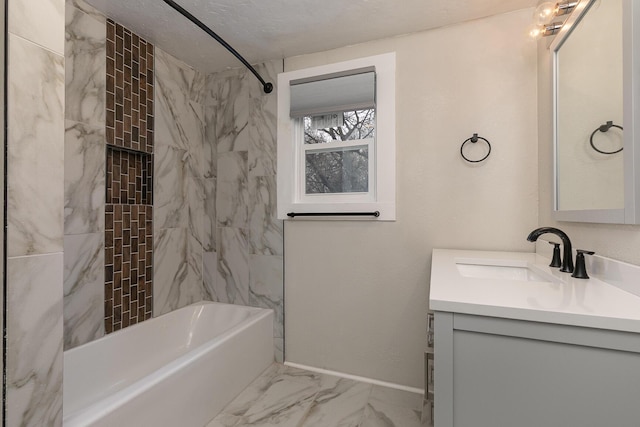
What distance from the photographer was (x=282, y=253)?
2.17 metres

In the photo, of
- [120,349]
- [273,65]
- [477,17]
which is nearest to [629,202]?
[477,17]

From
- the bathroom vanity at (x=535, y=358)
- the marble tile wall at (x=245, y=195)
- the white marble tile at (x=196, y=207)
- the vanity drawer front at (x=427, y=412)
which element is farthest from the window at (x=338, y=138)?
the bathroom vanity at (x=535, y=358)

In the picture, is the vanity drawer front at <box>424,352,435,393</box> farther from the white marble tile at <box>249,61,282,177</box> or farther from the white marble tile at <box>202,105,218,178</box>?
the white marble tile at <box>202,105,218,178</box>

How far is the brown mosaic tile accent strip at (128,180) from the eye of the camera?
1764 mm

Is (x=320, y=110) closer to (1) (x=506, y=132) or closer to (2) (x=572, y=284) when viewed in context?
(1) (x=506, y=132)

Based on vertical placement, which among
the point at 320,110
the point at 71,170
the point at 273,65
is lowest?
the point at 71,170

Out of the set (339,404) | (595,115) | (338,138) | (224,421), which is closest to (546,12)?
(595,115)

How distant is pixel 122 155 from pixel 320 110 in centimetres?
132

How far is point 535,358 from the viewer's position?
686mm

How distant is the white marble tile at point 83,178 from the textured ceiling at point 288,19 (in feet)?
2.41

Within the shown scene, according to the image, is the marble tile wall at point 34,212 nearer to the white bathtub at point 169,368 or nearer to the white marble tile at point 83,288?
the white bathtub at point 169,368

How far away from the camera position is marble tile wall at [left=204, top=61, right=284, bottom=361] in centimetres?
220

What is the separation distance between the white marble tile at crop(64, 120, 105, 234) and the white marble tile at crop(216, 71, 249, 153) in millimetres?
844

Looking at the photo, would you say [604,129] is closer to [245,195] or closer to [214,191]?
[245,195]
